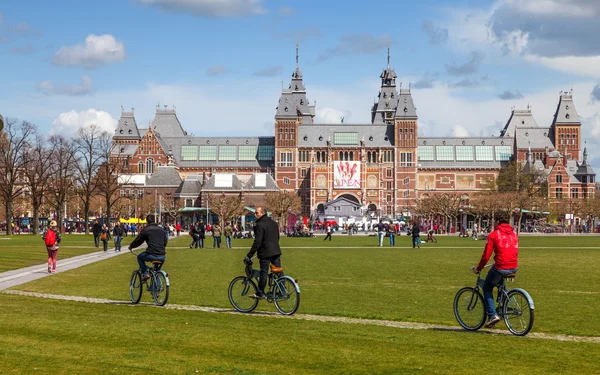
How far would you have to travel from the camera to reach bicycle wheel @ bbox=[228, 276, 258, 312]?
58.3 ft

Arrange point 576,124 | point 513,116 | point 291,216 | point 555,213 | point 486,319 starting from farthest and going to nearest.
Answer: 1. point 513,116
2. point 576,124
3. point 555,213
4. point 291,216
5. point 486,319

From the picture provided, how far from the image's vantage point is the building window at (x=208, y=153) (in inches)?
6452

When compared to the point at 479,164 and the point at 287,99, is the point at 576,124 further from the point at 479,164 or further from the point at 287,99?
the point at 287,99

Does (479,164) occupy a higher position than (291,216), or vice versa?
(479,164)

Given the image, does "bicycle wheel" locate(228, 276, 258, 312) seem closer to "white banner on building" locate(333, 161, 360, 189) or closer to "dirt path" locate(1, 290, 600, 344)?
"dirt path" locate(1, 290, 600, 344)

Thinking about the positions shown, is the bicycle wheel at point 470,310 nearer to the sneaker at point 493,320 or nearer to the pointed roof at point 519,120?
the sneaker at point 493,320

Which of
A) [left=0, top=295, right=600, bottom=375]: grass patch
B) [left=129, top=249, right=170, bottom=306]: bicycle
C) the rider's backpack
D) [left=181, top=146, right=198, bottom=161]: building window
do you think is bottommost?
[left=0, top=295, right=600, bottom=375]: grass patch

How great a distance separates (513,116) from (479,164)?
20.9 metres

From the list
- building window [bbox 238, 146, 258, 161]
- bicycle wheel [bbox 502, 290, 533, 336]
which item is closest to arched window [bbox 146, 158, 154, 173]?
building window [bbox 238, 146, 258, 161]

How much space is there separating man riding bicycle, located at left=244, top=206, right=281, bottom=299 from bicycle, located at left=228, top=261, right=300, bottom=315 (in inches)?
5.3

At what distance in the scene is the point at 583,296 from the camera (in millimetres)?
21109

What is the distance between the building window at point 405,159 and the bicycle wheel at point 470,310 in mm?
142018

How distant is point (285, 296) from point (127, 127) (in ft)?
503

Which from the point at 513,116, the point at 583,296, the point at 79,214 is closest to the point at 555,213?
the point at 513,116
